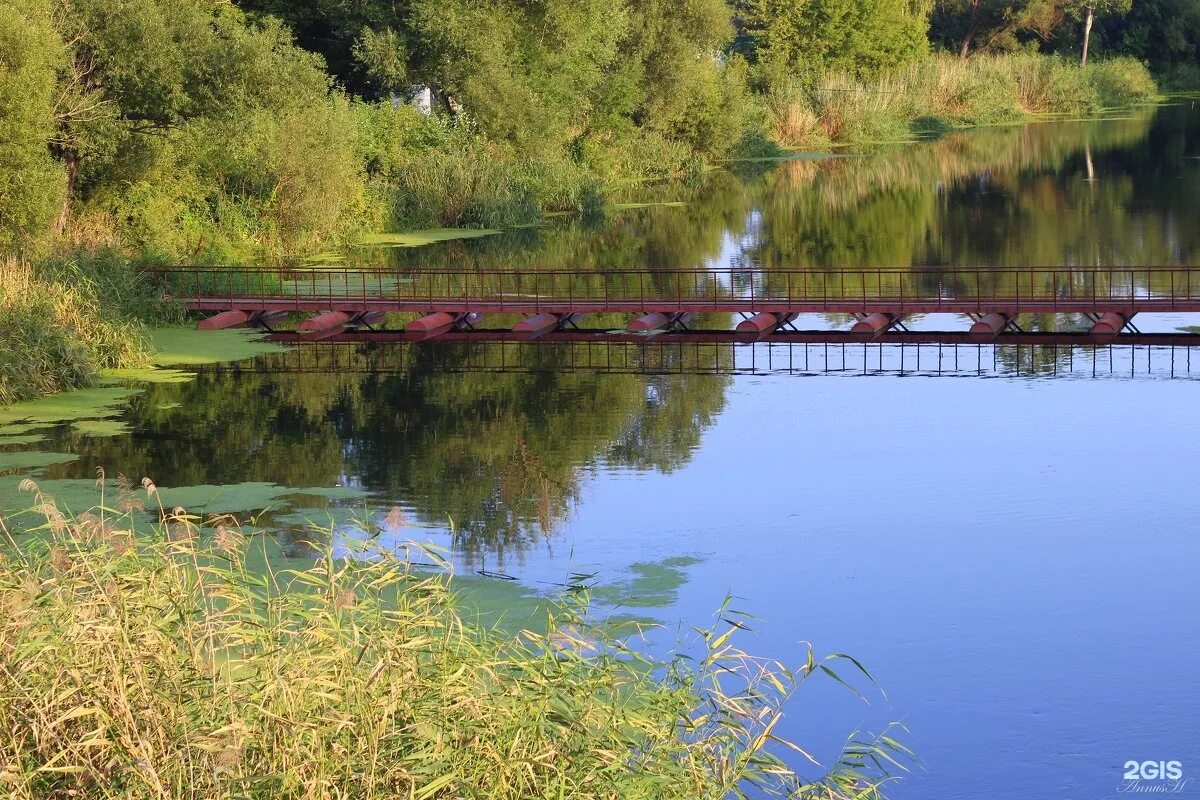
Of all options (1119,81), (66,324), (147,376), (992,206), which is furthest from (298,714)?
(1119,81)

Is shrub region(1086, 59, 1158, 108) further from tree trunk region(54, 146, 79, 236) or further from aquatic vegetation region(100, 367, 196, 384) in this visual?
aquatic vegetation region(100, 367, 196, 384)

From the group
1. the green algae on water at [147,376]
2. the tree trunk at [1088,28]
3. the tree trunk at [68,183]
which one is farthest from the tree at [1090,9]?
the green algae on water at [147,376]

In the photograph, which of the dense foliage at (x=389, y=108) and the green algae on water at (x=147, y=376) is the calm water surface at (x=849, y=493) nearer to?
the green algae on water at (x=147, y=376)

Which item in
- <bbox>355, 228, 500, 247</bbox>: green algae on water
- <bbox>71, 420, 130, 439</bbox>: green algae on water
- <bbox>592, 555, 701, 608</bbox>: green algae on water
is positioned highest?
<bbox>355, 228, 500, 247</bbox>: green algae on water

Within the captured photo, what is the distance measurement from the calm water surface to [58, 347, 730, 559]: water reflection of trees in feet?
0.20

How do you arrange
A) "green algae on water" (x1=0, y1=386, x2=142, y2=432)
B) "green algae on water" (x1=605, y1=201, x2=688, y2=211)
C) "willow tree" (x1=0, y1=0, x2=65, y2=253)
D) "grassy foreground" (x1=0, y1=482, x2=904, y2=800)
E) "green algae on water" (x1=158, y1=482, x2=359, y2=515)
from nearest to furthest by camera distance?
"grassy foreground" (x1=0, y1=482, x2=904, y2=800)
"green algae on water" (x1=158, y1=482, x2=359, y2=515)
"green algae on water" (x1=0, y1=386, x2=142, y2=432)
"willow tree" (x1=0, y1=0, x2=65, y2=253)
"green algae on water" (x1=605, y1=201, x2=688, y2=211)

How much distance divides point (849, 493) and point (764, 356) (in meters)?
8.21

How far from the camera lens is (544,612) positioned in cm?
1292

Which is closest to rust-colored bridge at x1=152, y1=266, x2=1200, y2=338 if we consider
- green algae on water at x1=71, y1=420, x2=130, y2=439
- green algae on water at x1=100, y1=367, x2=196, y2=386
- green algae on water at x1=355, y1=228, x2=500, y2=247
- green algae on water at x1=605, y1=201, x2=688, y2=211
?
green algae on water at x1=100, y1=367, x2=196, y2=386

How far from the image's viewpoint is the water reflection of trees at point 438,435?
17.2 meters

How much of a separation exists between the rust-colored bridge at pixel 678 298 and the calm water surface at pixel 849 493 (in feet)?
2.17

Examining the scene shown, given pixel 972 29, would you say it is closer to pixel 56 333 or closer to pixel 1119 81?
pixel 1119 81

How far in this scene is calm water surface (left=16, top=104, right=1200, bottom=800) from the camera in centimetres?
1148

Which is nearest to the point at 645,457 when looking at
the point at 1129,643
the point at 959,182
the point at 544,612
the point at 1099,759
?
the point at 544,612
